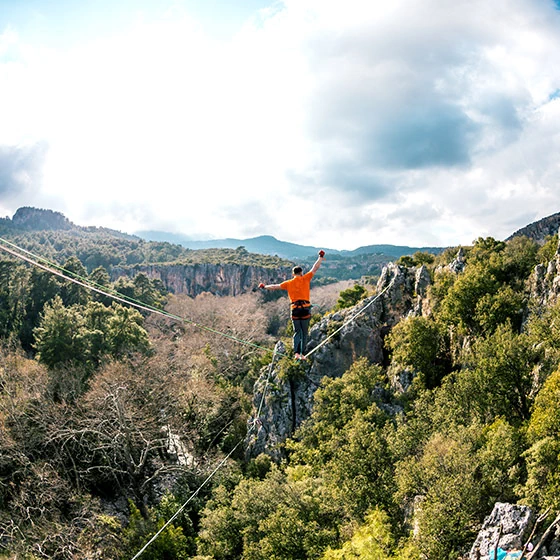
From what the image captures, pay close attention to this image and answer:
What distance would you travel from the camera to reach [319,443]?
81.5ft

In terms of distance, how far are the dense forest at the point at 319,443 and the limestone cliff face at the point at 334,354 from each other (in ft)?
3.01

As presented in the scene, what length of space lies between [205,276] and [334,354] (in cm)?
8933

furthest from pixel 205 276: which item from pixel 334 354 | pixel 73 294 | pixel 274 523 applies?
pixel 274 523

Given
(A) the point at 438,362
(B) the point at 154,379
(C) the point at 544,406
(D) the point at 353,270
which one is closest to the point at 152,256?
(D) the point at 353,270

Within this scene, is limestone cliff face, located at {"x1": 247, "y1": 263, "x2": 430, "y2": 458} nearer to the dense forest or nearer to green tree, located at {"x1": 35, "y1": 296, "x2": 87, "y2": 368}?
the dense forest

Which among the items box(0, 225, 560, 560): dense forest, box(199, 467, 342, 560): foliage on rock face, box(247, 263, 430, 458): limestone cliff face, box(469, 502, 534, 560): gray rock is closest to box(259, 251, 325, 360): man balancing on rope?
box(0, 225, 560, 560): dense forest

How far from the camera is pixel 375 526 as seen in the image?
16203 mm

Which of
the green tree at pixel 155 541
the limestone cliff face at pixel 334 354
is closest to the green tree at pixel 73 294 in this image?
the limestone cliff face at pixel 334 354

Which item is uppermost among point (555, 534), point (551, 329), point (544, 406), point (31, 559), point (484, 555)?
point (551, 329)

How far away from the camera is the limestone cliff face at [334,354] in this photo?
29500 mm

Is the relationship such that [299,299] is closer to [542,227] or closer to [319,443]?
[319,443]

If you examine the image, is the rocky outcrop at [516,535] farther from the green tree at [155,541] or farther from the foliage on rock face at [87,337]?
the foliage on rock face at [87,337]

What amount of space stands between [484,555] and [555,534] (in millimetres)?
2029

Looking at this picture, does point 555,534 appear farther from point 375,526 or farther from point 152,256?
point 152,256
